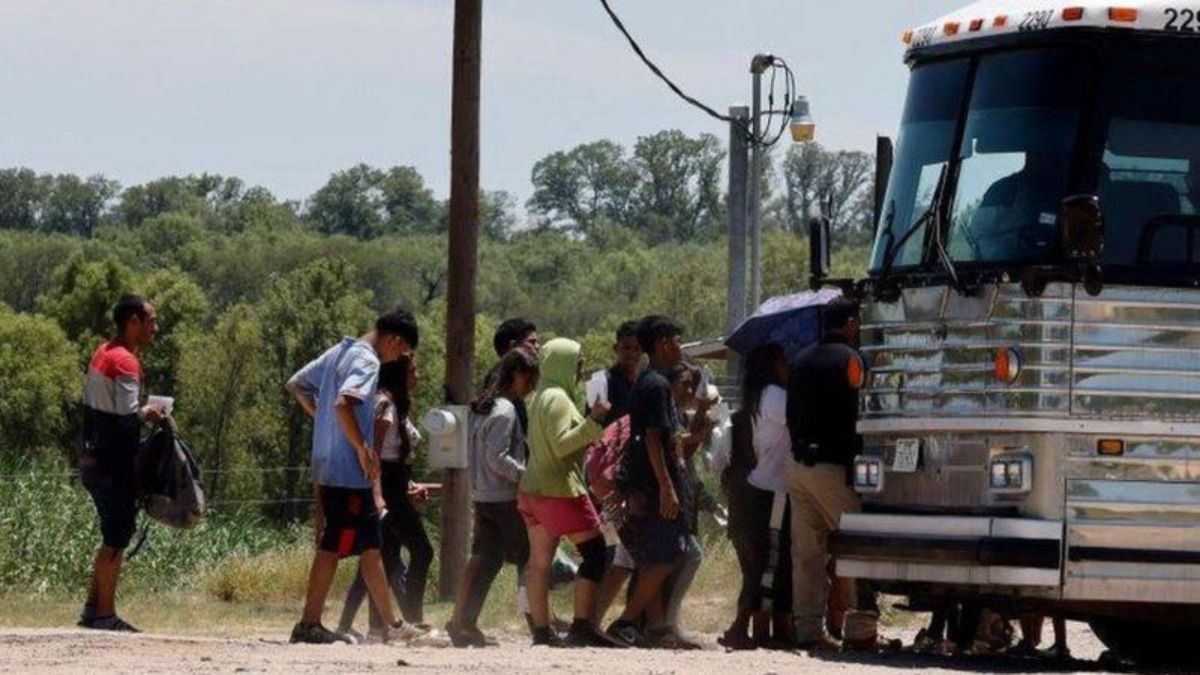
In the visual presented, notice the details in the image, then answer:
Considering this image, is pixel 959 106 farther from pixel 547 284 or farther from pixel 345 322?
pixel 547 284

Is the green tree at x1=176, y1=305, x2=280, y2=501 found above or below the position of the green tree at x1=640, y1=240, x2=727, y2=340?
below

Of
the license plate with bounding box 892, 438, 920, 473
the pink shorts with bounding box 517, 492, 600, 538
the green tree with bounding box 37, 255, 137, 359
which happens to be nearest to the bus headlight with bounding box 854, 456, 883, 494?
the license plate with bounding box 892, 438, 920, 473

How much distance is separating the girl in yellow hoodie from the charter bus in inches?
66.5

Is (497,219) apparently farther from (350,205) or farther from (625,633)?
(625,633)

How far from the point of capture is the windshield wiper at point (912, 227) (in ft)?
48.8

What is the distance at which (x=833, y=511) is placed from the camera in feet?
50.7

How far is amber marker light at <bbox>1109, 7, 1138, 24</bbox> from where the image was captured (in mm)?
14219

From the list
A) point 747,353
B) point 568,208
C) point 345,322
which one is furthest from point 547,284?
point 747,353

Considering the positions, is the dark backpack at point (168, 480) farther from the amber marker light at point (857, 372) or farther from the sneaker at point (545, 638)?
the amber marker light at point (857, 372)

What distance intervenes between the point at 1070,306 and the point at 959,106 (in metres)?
1.46

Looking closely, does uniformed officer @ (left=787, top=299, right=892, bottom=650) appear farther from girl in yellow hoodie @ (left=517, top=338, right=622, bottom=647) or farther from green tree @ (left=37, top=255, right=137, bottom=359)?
green tree @ (left=37, top=255, right=137, bottom=359)

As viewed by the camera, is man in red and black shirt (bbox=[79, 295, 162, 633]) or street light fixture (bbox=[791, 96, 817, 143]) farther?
street light fixture (bbox=[791, 96, 817, 143])

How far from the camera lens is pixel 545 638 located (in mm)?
16078

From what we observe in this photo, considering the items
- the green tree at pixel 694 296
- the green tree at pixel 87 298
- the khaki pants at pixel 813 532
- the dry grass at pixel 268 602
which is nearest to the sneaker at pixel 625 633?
the khaki pants at pixel 813 532
